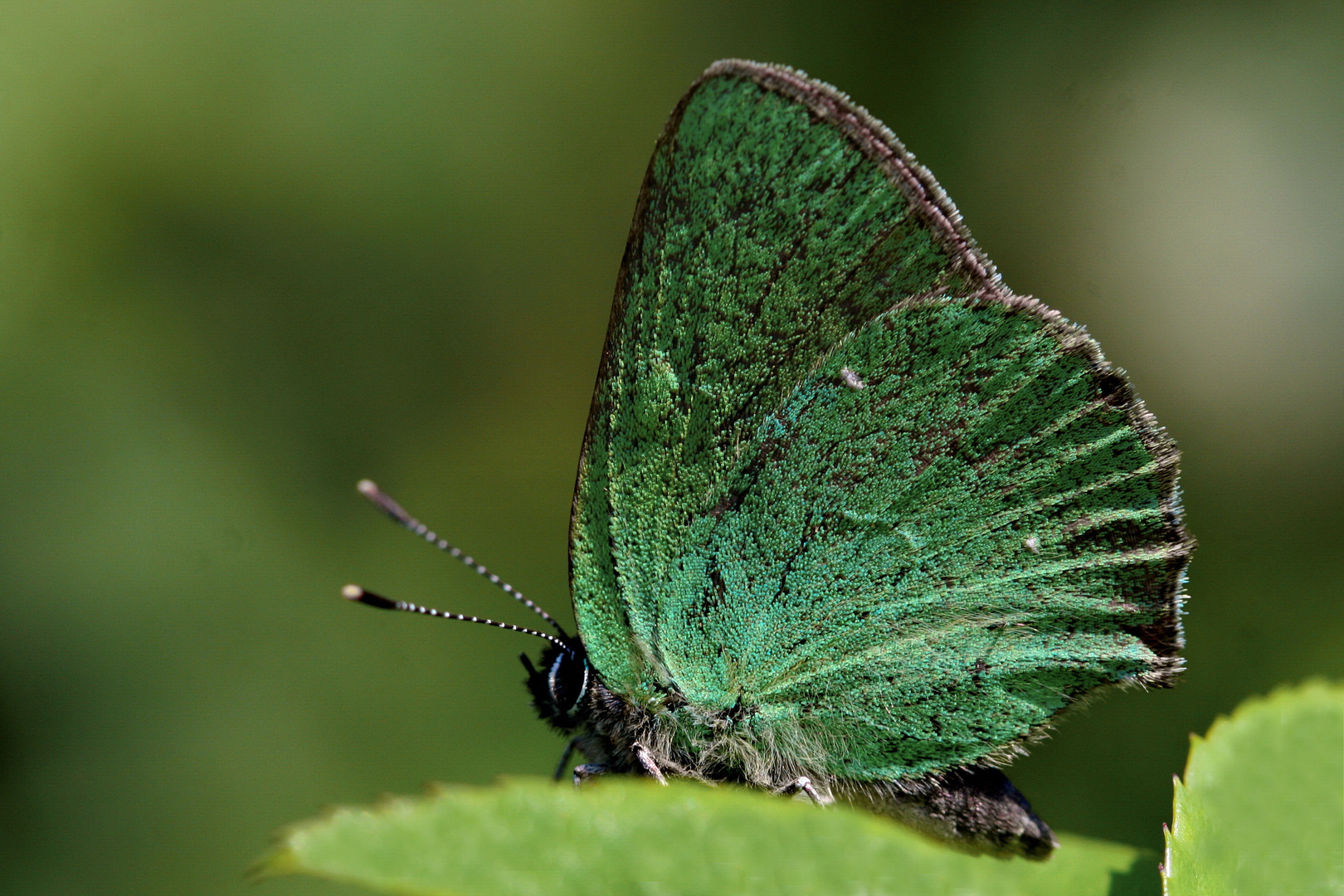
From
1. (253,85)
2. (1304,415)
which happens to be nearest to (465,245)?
(253,85)

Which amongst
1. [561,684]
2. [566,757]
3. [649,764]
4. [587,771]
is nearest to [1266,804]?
[649,764]

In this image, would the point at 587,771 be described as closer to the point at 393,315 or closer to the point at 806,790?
the point at 806,790

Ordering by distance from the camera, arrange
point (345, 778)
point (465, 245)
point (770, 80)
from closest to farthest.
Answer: point (770, 80)
point (345, 778)
point (465, 245)

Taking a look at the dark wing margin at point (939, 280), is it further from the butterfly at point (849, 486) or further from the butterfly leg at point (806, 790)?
the butterfly leg at point (806, 790)

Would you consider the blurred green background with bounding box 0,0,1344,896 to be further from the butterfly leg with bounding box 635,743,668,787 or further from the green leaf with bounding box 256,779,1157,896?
the green leaf with bounding box 256,779,1157,896

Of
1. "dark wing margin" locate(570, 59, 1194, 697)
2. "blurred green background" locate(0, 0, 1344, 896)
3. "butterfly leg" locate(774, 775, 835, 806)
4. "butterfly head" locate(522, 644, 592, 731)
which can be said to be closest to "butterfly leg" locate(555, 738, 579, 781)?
"butterfly head" locate(522, 644, 592, 731)

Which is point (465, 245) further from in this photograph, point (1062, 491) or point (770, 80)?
point (1062, 491)
